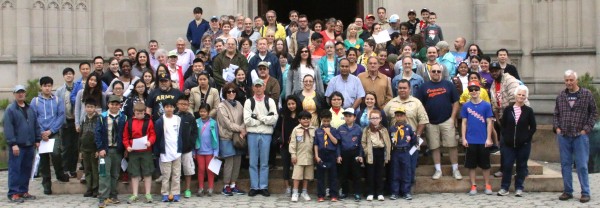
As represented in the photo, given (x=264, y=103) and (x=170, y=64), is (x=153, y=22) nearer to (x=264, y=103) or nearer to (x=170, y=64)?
(x=170, y=64)

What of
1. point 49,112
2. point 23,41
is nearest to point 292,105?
point 49,112

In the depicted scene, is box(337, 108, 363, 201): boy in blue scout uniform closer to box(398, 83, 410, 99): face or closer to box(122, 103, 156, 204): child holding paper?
box(398, 83, 410, 99): face

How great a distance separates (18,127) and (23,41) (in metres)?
5.26

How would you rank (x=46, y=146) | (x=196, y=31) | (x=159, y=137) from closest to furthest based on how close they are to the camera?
(x=159, y=137) → (x=46, y=146) → (x=196, y=31)

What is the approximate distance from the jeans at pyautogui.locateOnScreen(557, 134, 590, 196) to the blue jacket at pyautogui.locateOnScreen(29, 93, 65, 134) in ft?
24.3

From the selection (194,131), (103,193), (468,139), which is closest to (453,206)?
(468,139)

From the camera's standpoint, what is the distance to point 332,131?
1290cm

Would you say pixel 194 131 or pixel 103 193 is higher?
pixel 194 131

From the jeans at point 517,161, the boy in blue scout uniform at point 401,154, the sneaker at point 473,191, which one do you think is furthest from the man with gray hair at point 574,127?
the boy in blue scout uniform at point 401,154

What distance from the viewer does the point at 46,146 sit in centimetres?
1352

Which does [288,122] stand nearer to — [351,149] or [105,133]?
[351,149]

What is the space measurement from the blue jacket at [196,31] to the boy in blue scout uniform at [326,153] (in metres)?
5.20

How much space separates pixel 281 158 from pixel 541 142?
5.99 metres

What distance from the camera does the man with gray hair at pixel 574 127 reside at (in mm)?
12586
